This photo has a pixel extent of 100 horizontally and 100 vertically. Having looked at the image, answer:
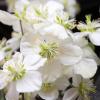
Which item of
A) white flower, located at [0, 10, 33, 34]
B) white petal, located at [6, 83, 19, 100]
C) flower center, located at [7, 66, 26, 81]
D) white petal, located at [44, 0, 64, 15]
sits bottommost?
white petal, located at [6, 83, 19, 100]

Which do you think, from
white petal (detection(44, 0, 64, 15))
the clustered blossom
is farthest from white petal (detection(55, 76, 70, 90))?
white petal (detection(44, 0, 64, 15))

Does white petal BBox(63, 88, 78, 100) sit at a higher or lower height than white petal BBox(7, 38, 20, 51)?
lower

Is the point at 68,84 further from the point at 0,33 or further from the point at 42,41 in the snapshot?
the point at 0,33

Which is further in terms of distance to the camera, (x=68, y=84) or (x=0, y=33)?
(x=0, y=33)

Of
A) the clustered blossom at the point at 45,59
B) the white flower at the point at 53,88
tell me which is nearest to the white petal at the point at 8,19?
the clustered blossom at the point at 45,59

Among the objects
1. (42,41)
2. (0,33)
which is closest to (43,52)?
(42,41)

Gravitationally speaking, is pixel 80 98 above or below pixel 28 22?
below

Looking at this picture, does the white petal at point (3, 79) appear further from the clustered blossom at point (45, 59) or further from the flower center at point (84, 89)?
the flower center at point (84, 89)

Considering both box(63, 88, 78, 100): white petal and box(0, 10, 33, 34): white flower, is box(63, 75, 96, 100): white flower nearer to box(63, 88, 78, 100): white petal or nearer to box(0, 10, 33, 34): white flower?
box(63, 88, 78, 100): white petal
